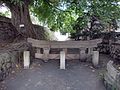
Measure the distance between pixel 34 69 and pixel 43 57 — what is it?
0.84 meters

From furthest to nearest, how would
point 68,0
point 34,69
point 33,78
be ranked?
1. point 68,0
2. point 34,69
3. point 33,78

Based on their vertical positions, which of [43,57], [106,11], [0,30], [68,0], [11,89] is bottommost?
[11,89]

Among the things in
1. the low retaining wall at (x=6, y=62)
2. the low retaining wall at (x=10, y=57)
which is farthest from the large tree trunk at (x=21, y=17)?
the low retaining wall at (x=6, y=62)

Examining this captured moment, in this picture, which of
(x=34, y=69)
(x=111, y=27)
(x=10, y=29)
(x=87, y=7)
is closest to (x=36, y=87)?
(x=34, y=69)

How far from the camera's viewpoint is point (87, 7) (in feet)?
27.1

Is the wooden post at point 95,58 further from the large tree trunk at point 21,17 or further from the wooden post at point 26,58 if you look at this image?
the large tree trunk at point 21,17

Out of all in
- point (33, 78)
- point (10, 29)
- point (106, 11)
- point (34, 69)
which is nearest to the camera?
point (33, 78)

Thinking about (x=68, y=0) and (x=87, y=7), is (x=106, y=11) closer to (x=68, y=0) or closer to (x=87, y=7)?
(x=87, y=7)

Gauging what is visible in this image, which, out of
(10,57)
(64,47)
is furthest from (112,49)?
(10,57)

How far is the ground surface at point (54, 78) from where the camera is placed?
248 inches

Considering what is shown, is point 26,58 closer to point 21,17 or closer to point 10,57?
point 10,57

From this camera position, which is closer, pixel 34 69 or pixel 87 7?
pixel 34 69

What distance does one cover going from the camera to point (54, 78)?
6.90 metres

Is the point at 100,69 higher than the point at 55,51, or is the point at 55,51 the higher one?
the point at 55,51
